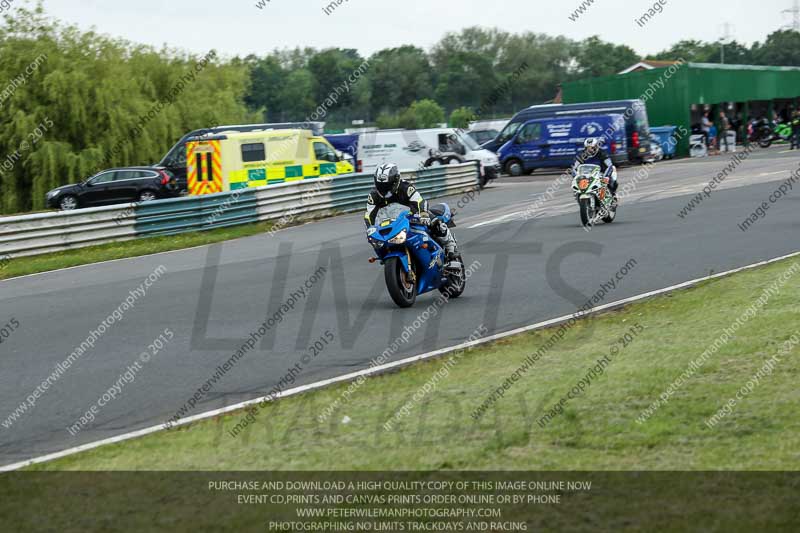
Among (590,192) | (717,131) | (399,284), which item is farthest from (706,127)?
(399,284)

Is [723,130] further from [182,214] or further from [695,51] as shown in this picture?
[695,51]

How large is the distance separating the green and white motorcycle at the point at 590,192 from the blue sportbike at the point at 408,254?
7.99m

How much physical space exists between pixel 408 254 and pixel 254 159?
19.3 meters

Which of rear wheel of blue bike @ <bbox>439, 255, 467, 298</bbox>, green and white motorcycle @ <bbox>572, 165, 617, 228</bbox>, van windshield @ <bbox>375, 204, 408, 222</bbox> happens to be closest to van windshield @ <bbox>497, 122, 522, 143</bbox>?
green and white motorcycle @ <bbox>572, 165, 617, 228</bbox>

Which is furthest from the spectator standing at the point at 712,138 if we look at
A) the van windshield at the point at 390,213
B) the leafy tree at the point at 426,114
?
the van windshield at the point at 390,213

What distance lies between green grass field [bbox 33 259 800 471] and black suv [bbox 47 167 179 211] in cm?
2485

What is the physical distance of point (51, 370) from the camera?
9.21 metres

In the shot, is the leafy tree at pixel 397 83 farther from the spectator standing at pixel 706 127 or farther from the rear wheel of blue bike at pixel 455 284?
the rear wheel of blue bike at pixel 455 284

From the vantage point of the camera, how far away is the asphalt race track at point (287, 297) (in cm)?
827

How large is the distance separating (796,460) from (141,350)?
6.58 meters

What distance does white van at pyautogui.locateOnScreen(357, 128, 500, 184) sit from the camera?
36250 millimetres

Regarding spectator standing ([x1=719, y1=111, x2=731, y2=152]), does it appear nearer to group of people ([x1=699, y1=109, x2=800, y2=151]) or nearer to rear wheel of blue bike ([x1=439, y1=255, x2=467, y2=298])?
group of people ([x1=699, y1=109, x2=800, y2=151])

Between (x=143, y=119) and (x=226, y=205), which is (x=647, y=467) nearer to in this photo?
(x=226, y=205)

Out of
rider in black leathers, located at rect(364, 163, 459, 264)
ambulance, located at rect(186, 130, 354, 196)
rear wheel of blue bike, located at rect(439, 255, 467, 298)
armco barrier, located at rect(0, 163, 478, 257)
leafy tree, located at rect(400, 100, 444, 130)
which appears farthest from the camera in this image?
leafy tree, located at rect(400, 100, 444, 130)
